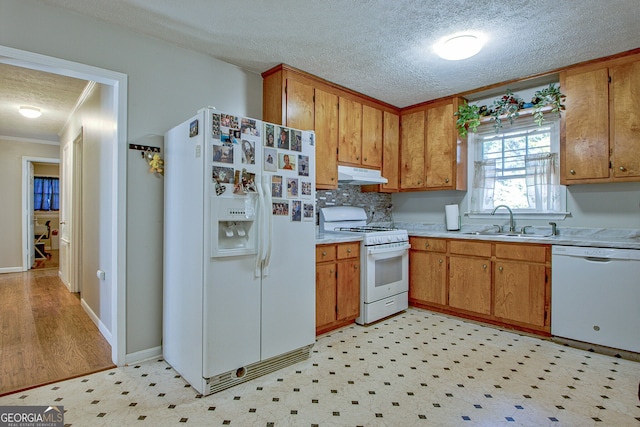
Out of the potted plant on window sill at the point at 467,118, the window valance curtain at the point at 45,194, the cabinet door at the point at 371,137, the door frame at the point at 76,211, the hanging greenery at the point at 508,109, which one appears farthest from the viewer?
the window valance curtain at the point at 45,194

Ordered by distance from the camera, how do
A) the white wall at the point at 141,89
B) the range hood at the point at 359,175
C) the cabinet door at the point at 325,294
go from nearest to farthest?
the white wall at the point at 141,89
the cabinet door at the point at 325,294
the range hood at the point at 359,175

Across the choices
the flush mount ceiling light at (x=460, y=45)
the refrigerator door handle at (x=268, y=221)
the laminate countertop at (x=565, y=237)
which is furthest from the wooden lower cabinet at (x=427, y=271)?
the refrigerator door handle at (x=268, y=221)

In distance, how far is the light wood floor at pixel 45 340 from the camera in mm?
2346

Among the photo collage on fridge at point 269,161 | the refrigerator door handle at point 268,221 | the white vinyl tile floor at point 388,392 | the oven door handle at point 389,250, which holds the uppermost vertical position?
the photo collage on fridge at point 269,161

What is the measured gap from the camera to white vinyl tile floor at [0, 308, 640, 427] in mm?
1858

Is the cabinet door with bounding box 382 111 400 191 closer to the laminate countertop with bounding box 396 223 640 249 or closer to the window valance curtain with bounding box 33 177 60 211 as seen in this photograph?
the laminate countertop with bounding box 396 223 640 249

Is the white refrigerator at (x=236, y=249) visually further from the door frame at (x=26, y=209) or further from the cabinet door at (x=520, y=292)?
the door frame at (x=26, y=209)

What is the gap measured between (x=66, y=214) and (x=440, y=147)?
205 inches

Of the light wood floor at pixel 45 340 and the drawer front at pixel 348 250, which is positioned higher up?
the drawer front at pixel 348 250

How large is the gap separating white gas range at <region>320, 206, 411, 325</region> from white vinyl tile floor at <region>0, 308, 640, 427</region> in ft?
2.03

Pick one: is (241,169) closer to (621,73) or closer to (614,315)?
(614,315)

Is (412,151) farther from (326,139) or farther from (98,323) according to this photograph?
(98,323)

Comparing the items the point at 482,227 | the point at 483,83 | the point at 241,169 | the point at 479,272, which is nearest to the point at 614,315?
the point at 479,272

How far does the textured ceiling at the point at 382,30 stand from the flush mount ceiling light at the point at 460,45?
7cm
